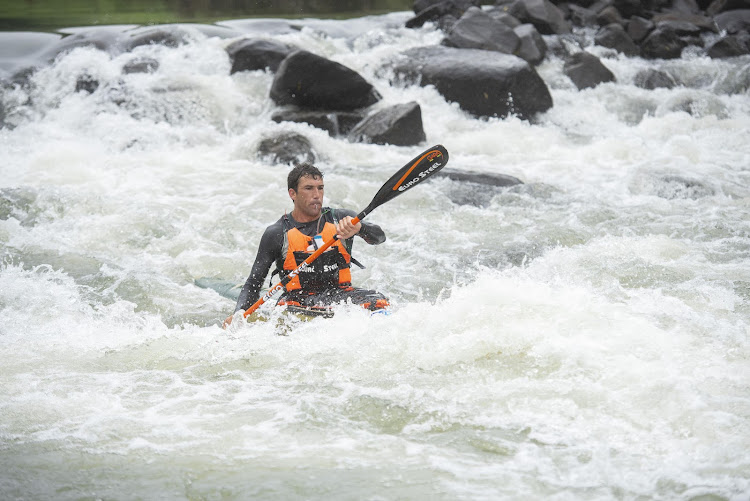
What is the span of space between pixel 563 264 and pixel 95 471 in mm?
3886

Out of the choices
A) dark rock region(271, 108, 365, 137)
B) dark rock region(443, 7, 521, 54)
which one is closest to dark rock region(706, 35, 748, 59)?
dark rock region(443, 7, 521, 54)

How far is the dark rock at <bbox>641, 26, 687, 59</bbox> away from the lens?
529 inches

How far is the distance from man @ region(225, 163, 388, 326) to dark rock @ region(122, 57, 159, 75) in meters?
7.46

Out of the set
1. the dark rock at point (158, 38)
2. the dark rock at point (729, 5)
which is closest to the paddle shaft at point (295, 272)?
the dark rock at point (158, 38)

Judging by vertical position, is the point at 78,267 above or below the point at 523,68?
below

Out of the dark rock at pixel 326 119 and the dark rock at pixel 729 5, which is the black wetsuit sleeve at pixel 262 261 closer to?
the dark rock at pixel 326 119

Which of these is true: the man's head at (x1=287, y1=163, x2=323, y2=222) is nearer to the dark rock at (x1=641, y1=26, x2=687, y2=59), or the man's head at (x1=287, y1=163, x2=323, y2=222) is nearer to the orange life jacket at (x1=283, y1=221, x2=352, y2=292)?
the orange life jacket at (x1=283, y1=221, x2=352, y2=292)

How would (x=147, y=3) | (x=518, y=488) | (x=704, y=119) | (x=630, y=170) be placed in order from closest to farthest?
(x=518, y=488) < (x=630, y=170) < (x=704, y=119) < (x=147, y=3)

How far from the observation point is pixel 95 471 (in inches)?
111

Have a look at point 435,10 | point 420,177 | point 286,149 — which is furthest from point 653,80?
point 420,177

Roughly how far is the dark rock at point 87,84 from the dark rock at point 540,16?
25.1 ft

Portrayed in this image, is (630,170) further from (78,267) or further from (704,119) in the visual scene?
(78,267)

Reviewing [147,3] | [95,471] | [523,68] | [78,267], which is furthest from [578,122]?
[147,3]

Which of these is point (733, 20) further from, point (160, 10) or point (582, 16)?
point (160, 10)
